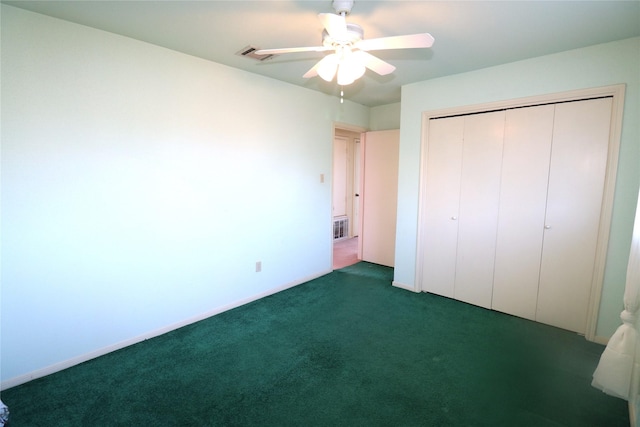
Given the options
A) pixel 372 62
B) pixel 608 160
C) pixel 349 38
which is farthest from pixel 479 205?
pixel 349 38

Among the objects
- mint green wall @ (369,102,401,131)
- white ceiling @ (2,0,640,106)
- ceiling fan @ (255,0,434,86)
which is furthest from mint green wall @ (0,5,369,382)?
mint green wall @ (369,102,401,131)

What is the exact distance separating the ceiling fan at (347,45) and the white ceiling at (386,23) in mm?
242

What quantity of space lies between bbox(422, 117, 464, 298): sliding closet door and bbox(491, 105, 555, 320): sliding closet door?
0.45m

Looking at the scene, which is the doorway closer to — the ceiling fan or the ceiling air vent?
the ceiling air vent

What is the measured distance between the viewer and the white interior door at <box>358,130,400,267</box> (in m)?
4.60

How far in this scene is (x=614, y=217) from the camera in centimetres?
252

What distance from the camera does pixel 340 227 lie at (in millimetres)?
6508

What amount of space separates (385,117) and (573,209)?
2.70 m

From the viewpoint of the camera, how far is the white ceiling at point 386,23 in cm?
193

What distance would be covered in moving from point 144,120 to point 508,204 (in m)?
3.32

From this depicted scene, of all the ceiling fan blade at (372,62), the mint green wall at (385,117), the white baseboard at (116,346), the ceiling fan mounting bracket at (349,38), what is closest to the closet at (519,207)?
the mint green wall at (385,117)

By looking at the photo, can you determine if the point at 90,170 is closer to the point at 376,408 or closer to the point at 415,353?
the point at 376,408

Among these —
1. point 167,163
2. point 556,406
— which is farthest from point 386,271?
point 167,163

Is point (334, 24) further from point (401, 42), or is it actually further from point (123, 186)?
point (123, 186)
